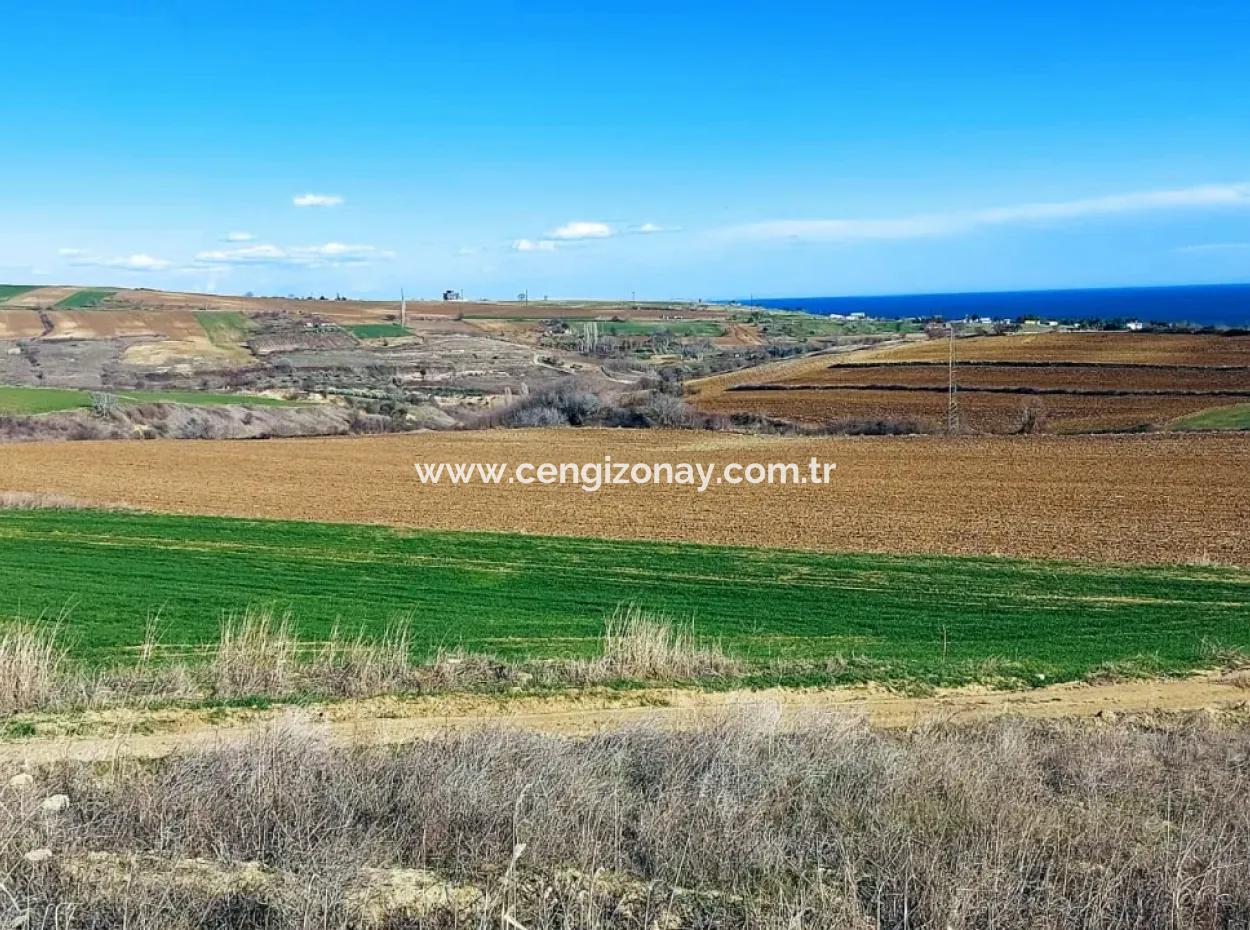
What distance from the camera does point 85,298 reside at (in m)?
137

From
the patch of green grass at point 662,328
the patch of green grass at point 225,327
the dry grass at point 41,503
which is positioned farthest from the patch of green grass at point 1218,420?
the patch of green grass at point 225,327

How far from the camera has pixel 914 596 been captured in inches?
745

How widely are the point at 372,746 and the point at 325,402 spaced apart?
6718 centimetres

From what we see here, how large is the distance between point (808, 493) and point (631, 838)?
28512 mm

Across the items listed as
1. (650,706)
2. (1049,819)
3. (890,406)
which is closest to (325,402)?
(890,406)

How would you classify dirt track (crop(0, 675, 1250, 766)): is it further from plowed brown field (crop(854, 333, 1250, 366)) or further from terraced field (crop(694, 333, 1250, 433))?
plowed brown field (crop(854, 333, 1250, 366))

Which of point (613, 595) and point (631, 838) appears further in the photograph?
point (613, 595)

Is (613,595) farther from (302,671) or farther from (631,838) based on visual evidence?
(631,838)

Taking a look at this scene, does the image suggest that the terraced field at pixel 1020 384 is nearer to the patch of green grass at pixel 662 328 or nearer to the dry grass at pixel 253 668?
the dry grass at pixel 253 668

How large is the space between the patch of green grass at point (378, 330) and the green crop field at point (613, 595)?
9627cm

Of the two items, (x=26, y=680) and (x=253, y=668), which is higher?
(x=26, y=680)

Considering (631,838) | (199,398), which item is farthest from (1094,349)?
(631,838)

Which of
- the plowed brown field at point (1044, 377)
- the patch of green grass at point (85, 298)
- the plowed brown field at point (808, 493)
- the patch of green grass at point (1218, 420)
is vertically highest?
the patch of green grass at point (85, 298)

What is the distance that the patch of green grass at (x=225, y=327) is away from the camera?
107969mm
